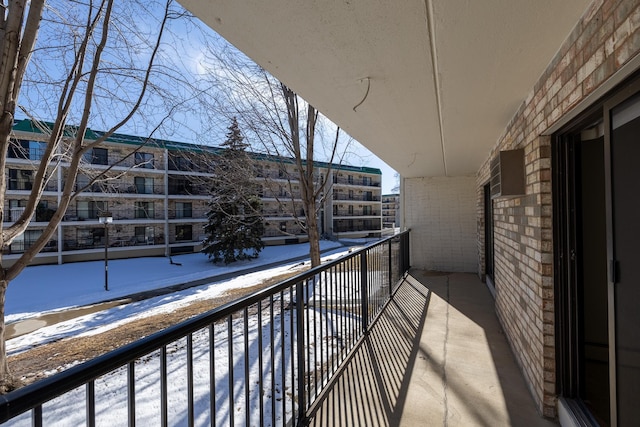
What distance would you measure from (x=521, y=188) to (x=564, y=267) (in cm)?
70

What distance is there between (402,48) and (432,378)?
2.38 m

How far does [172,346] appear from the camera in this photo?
423 centimetres

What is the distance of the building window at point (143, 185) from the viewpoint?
20.5 m

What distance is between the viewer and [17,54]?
126 inches

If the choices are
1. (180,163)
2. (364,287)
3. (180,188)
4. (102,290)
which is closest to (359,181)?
(180,188)

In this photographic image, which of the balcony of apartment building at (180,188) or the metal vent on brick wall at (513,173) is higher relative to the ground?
the balcony of apartment building at (180,188)

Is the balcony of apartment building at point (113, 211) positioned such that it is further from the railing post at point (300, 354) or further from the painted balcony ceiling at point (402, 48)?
the railing post at point (300, 354)

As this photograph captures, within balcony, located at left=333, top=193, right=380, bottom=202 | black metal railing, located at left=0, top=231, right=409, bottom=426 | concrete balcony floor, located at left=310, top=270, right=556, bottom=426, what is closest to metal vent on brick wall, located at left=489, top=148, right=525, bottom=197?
black metal railing, located at left=0, top=231, right=409, bottom=426

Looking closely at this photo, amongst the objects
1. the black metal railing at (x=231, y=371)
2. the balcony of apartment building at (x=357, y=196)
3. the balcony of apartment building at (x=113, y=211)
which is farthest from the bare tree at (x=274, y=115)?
the balcony of apartment building at (x=357, y=196)

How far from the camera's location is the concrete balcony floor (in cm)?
196

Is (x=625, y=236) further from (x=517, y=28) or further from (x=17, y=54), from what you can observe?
(x=17, y=54)

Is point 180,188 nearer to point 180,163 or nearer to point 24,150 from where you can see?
point 180,163

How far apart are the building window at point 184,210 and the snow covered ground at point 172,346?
3347mm

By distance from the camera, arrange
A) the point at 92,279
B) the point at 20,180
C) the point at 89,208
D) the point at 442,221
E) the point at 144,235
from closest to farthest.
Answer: the point at 442,221
the point at 92,279
the point at 20,180
the point at 89,208
the point at 144,235
